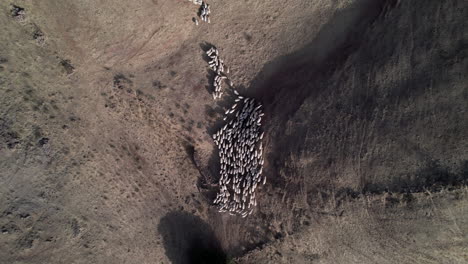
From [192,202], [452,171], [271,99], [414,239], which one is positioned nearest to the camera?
[452,171]

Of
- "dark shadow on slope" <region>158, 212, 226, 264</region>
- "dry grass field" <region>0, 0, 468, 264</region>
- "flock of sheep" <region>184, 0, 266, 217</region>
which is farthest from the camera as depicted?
"dark shadow on slope" <region>158, 212, 226, 264</region>

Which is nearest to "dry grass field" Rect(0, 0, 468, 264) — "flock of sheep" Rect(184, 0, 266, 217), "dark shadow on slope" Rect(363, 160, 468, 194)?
"dark shadow on slope" Rect(363, 160, 468, 194)

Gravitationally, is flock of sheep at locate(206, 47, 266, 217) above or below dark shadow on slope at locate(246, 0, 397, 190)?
below

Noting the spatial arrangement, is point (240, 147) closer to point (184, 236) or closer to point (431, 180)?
point (184, 236)

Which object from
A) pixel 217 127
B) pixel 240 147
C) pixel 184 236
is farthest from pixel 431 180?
pixel 184 236

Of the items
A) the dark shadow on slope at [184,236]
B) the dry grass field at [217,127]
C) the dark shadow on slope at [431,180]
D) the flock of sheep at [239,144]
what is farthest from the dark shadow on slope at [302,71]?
the dark shadow on slope at [184,236]

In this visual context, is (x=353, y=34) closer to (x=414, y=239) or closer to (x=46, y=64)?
(x=414, y=239)

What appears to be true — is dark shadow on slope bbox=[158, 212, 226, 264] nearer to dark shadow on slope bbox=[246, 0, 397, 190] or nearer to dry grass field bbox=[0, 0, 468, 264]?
dry grass field bbox=[0, 0, 468, 264]

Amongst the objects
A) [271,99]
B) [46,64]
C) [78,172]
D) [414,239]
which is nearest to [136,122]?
[78,172]
